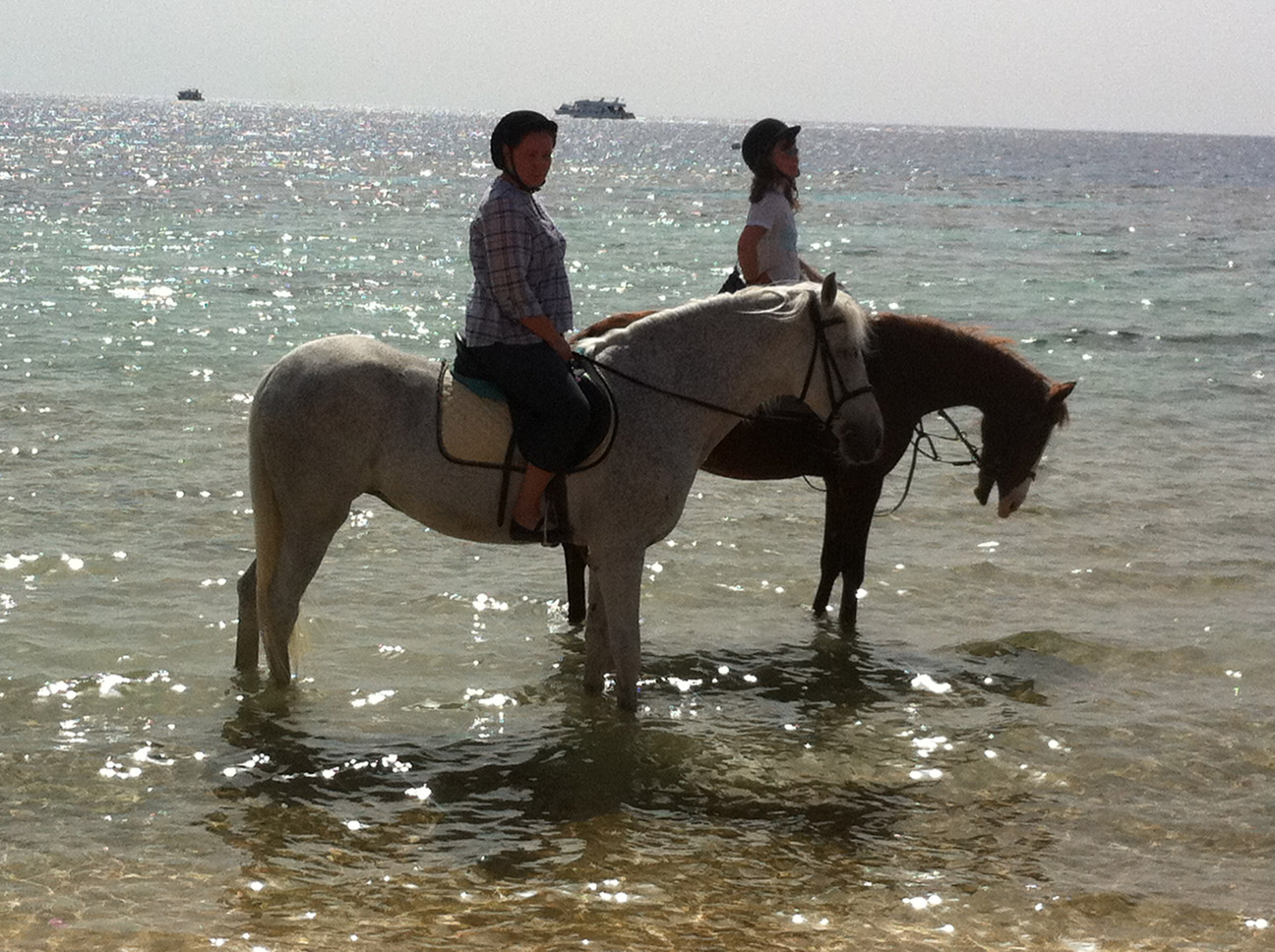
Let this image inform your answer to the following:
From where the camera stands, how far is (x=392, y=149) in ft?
451

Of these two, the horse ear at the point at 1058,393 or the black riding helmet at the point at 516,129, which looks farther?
the horse ear at the point at 1058,393

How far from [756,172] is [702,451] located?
7.33ft

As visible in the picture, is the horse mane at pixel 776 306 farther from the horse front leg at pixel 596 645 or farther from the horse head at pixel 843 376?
the horse front leg at pixel 596 645

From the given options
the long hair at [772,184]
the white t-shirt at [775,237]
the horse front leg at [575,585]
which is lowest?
the horse front leg at [575,585]

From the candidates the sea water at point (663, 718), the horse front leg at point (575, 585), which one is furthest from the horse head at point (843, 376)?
the horse front leg at point (575, 585)

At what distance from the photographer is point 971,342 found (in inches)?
328

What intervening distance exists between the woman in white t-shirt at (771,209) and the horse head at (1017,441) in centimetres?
139

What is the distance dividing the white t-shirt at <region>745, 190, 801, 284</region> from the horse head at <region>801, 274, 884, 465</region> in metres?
1.61

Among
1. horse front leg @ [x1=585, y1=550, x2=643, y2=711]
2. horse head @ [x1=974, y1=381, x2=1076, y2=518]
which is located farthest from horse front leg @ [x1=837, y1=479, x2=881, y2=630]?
horse front leg @ [x1=585, y1=550, x2=643, y2=711]

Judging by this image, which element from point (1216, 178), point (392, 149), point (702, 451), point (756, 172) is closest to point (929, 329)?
point (756, 172)

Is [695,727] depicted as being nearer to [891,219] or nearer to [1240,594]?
[1240,594]

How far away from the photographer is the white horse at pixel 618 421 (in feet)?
21.9

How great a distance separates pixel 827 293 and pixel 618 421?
111cm

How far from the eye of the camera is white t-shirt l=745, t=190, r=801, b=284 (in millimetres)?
8336
